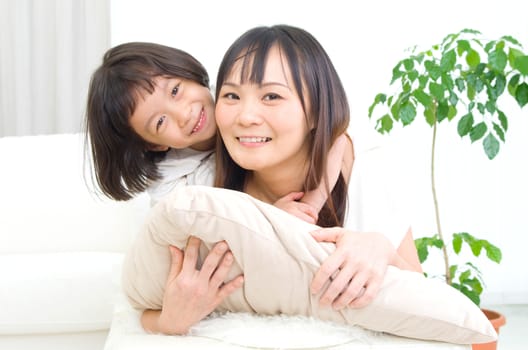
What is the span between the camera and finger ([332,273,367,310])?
1.00m

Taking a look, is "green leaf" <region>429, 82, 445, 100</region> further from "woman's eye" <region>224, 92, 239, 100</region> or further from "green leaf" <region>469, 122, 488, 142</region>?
"woman's eye" <region>224, 92, 239, 100</region>

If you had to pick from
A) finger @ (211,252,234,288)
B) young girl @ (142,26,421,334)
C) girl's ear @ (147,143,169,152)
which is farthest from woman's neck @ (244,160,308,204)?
finger @ (211,252,234,288)

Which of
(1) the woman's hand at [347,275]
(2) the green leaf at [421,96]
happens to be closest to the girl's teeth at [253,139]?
(1) the woman's hand at [347,275]

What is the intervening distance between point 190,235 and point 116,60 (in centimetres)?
68

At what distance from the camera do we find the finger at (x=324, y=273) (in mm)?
990

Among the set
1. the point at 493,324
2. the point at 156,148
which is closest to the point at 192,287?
the point at 156,148

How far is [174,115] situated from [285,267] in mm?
613

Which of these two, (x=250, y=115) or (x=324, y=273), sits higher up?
(x=250, y=115)

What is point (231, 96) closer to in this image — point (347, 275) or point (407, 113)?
point (347, 275)

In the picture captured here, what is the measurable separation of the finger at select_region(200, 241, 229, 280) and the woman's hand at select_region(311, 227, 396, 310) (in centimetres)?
13

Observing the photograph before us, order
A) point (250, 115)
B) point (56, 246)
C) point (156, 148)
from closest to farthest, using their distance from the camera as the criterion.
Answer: point (250, 115)
point (156, 148)
point (56, 246)

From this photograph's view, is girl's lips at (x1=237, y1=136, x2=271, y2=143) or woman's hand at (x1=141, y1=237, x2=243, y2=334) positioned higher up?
girl's lips at (x1=237, y1=136, x2=271, y2=143)

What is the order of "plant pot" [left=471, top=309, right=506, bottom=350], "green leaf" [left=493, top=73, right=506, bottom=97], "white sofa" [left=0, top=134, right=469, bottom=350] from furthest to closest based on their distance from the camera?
"green leaf" [left=493, top=73, right=506, bottom=97] → "plant pot" [left=471, top=309, right=506, bottom=350] → "white sofa" [left=0, top=134, right=469, bottom=350]

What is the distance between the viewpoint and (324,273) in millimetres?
991
